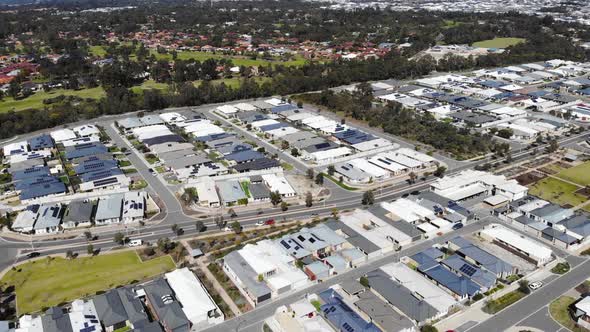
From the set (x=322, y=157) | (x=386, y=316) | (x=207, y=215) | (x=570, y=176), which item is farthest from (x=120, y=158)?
(x=570, y=176)

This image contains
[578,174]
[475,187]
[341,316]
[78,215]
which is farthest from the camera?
[578,174]

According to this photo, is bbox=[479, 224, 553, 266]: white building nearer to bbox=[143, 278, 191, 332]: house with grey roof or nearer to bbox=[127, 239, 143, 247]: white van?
bbox=[143, 278, 191, 332]: house with grey roof

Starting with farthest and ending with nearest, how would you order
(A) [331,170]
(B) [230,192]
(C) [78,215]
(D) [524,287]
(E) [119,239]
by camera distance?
→ 1. (A) [331,170]
2. (B) [230,192]
3. (C) [78,215]
4. (E) [119,239]
5. (D) [524,287]

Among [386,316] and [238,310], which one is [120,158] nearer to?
[238,310]

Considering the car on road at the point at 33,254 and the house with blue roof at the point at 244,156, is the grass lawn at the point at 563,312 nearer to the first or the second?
the house with blue roof at the point at 244,156

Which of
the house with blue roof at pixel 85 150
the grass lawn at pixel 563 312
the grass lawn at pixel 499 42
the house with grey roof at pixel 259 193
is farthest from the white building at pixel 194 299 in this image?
the grass lawn at pixel 499 42

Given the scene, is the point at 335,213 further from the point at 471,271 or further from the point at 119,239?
the point at 119,239

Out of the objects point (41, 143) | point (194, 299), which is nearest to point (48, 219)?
point (194, 299)
